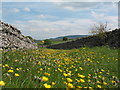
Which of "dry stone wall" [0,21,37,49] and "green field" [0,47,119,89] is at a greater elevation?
"dry stone wall" [0,21,37,49]

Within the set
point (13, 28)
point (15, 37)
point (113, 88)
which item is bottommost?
point (113, 88)

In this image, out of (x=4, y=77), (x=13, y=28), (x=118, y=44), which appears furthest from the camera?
(x=118, y=44)

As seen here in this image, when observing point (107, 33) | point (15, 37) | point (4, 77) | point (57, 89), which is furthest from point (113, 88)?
point (107, 33)

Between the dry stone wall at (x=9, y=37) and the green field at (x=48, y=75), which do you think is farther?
the dry stone wall at (x=9, y=37)

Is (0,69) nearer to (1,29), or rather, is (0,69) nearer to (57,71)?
(57,71)

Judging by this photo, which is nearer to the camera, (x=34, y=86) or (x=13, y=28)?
(x=34, y=86)

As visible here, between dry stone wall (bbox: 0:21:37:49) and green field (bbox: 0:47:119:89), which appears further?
dry stone wall (bbox: 0:21:37:49)

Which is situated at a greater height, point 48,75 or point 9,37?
point 9,37

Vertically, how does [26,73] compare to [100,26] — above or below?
below

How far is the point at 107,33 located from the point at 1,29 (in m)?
18.0

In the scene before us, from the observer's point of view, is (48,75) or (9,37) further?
(9,37)

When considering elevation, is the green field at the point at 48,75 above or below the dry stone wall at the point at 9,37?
below

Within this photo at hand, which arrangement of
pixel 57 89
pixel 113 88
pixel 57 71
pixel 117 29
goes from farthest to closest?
1. pixel 117 29
2. pixel 57 71
3. pixel 113 88
4. pixel 57 89

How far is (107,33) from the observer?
81.3 ft
